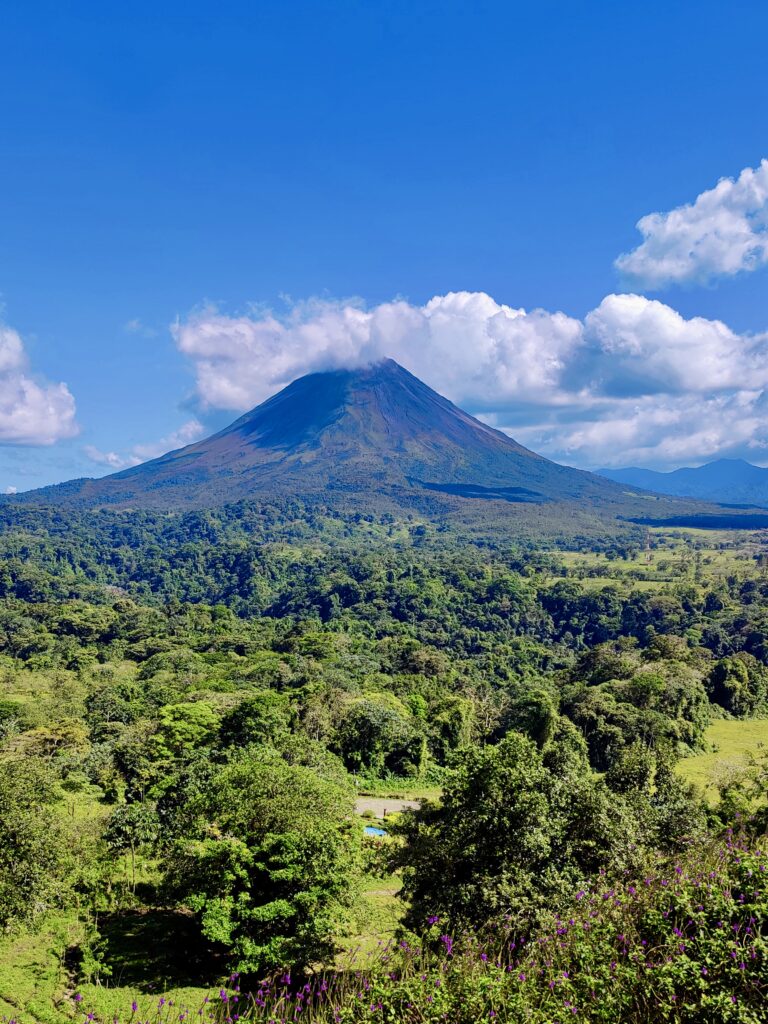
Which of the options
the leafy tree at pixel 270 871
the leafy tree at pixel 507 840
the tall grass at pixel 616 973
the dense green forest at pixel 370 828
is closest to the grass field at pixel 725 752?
the dense green forest at pixel 370 828

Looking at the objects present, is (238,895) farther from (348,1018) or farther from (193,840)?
→ (348,1018)

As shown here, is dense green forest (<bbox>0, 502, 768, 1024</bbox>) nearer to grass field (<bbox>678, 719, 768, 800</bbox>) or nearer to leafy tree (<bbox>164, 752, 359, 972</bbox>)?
leafy tree (<bbox>164, 752, 359, 972</bbox>)

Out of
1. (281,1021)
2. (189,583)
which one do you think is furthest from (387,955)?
(189,583)

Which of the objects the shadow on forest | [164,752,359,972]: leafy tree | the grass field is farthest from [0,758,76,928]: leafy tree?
the grass field

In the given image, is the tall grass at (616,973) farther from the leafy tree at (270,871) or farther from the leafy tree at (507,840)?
the leafy tree at (270,871)

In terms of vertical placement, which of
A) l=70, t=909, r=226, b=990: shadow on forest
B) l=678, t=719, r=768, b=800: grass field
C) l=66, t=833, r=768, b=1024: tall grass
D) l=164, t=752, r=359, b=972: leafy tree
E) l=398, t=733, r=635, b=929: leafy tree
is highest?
l=66, t=833, r=768, b=1024: tall grass
